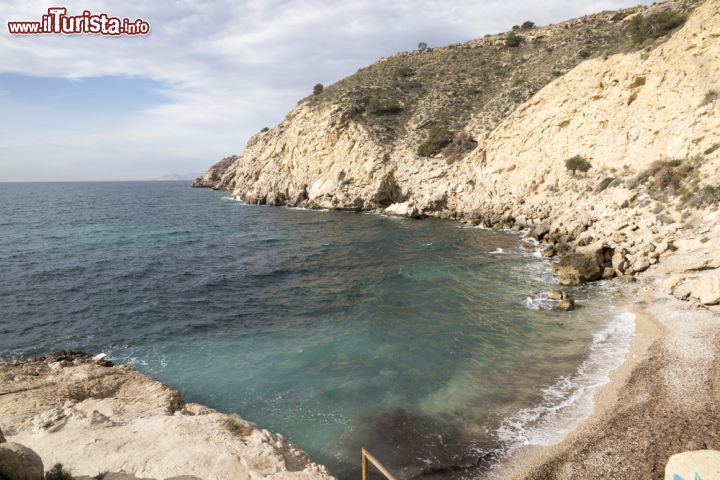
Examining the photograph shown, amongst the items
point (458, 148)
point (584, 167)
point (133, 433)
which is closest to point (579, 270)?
point (584, 167)

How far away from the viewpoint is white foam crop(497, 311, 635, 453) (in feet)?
34.5

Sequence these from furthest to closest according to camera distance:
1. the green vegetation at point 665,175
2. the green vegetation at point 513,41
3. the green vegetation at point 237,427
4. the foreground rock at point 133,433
Result: the green vegetation at point 513,41 < the green vegetation at point 665,175 < the green vegetation at point 237,427 < the foreground rock at point 133,433

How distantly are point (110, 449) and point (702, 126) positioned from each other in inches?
1267

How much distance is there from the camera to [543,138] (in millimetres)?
37094

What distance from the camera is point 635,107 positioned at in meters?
29.6

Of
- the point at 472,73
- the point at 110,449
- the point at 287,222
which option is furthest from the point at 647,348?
the point at 472,73

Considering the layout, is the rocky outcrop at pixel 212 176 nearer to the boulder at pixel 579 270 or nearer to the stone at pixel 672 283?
the boulder at pixel 579 270

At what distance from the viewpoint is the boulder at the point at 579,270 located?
21641mm

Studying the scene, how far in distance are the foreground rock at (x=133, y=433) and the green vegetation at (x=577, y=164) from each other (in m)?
32.7

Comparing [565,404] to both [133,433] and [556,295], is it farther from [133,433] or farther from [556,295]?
[133,433]

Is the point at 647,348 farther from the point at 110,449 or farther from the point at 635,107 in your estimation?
the point at 635,107

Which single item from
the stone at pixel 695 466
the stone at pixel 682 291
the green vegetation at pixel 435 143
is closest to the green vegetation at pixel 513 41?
the green vegetation at pixel 435 143

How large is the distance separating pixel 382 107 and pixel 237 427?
54.3 m

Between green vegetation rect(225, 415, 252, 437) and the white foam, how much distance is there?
6.66 metres
